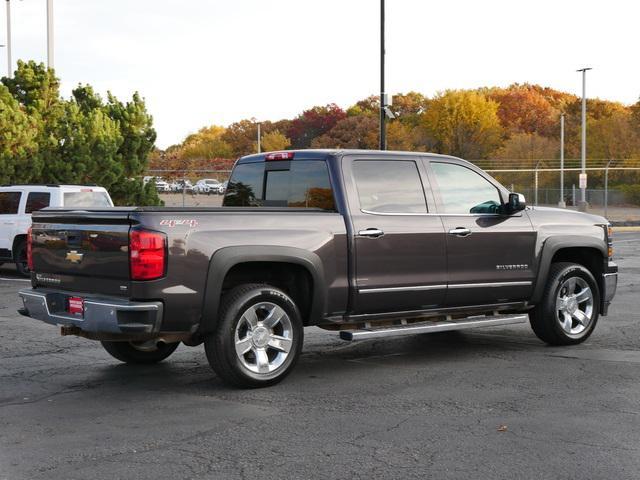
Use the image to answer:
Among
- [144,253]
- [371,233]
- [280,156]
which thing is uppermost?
[280,156]

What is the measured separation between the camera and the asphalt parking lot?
5137 millimetres

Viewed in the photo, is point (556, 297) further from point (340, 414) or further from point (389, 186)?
point (340, 414)

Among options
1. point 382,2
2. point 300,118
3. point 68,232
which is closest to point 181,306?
point 68,232

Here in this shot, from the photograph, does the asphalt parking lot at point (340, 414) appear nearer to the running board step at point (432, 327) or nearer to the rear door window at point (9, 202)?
the running board step at point (432, 327)

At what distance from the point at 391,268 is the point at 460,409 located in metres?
1.77

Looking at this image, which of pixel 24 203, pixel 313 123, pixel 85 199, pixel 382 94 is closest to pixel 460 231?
pixel 85 199

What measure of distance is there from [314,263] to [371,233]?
0.67 metres

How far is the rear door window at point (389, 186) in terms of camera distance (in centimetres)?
798

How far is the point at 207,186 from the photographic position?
42.4 meters

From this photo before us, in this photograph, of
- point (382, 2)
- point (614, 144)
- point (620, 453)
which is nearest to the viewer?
point (620, 453)

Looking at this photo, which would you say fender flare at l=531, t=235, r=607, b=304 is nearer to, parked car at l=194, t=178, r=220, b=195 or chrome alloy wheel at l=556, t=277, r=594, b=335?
chrome alloy wheel at l=556, t=277, r=594, b=335

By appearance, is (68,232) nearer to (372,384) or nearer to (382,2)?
(372,384)

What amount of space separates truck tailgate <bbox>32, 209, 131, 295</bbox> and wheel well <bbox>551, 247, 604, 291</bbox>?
4.88 m

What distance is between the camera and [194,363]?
843 centimetres
